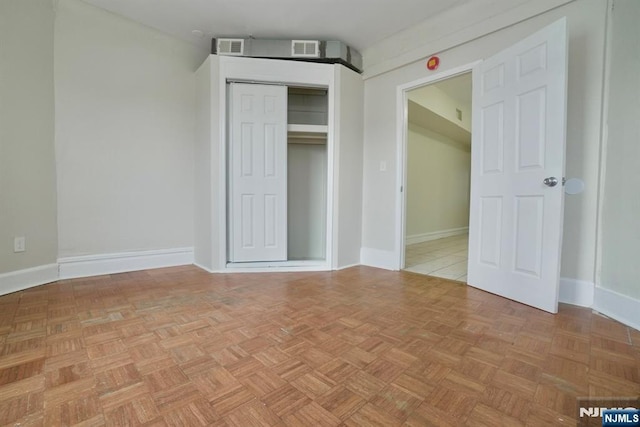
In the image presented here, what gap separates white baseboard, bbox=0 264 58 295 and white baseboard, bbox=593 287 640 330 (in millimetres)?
4548

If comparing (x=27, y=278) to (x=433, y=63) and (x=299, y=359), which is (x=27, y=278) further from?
(x=433, y=63)

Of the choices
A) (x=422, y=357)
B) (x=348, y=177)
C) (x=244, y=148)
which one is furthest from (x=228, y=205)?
(x=422, y=357)

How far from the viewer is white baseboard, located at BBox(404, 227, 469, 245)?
540 cm

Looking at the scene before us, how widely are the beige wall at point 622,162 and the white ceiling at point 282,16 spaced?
48.7 inches

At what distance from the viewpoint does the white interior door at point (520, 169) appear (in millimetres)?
1978

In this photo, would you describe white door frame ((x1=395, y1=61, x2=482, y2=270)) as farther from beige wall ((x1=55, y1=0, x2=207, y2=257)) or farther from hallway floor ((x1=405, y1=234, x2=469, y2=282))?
beige wall ((x1=55, y1=0, x2=207, y2=257))

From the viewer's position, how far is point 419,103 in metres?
4.18

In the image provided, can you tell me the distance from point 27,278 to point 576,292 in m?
4.52

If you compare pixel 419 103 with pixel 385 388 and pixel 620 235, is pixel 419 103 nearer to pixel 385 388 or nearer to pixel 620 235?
pixel 620 235

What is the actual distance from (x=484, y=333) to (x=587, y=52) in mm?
2196

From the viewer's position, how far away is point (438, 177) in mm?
6105

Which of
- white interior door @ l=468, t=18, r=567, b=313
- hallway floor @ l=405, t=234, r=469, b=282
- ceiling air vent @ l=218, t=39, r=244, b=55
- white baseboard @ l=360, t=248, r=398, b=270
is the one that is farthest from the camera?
white baseboard @ l=360, t=248, r=398, b=270

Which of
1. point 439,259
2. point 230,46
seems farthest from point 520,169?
point 230,46

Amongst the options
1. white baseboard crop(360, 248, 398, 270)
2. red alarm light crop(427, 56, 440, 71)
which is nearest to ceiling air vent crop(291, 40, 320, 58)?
red alarm light crop(427, 56, 440, 71)
